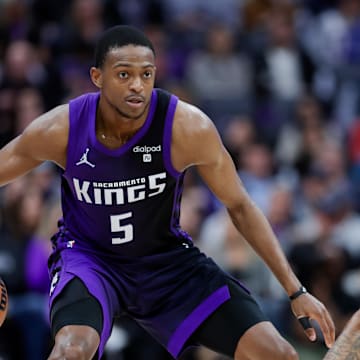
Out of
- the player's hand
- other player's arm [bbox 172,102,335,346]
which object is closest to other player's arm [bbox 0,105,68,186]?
other player's arm [bbox 172,102,335,346]

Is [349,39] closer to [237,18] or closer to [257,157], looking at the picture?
[237,18]

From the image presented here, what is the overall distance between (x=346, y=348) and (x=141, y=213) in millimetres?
1500

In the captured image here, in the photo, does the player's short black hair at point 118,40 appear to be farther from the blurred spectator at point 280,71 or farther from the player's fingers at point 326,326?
the blurred spectator at point 280,71

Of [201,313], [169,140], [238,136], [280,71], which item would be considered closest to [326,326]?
[201,313]

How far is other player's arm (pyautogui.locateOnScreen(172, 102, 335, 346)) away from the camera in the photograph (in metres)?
5.60

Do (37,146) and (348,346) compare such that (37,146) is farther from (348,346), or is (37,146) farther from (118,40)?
(348,346)

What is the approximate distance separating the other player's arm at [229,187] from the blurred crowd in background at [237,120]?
2790 millimetres

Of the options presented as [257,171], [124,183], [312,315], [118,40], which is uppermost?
[118,40]

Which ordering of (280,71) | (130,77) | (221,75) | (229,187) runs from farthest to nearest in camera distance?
(280,71), (221,75), (229,187), (130,77)

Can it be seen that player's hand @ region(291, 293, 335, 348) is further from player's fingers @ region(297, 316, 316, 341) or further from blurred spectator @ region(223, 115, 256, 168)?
blurred spectator @ region(223, 115, 256, 168)

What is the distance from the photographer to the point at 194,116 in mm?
5633

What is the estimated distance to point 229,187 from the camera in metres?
5.78

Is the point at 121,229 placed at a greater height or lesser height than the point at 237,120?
greater

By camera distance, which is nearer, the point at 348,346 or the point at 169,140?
the point at 348,346
